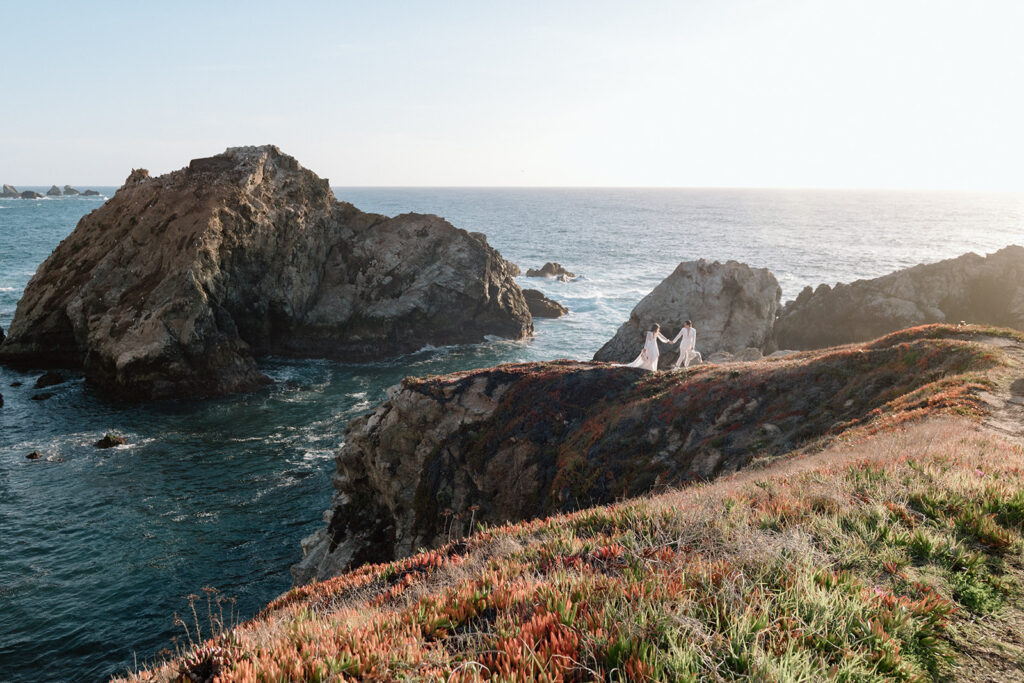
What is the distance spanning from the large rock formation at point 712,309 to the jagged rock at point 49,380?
44.1 meters

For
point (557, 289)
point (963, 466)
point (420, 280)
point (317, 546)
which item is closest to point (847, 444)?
point (963, 466)

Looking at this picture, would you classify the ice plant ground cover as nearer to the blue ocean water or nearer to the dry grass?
the dry grass

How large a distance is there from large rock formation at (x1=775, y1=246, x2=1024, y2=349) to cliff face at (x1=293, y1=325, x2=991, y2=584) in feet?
92.5

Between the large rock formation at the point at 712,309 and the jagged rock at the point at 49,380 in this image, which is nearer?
the jagged rock at the point at 49,380

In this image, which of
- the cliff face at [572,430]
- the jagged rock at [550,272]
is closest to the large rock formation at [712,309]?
the cliff face at [572,430]

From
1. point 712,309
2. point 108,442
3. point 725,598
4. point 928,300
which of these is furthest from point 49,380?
point 928,300

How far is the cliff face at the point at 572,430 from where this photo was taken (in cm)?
1518

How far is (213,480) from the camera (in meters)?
28.6

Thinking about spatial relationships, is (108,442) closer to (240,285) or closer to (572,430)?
(240,285)

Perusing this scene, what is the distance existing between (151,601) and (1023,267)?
196 feet

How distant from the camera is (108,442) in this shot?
3131cm

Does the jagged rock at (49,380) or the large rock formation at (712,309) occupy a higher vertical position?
the large rock formation at (712,309)

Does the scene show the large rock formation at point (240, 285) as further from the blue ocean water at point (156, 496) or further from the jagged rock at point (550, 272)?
the jagged rock at point (550, 272)

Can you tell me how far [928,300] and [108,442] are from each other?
196 feet
